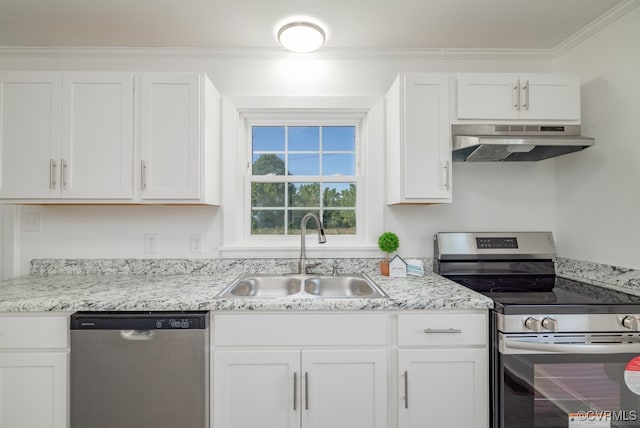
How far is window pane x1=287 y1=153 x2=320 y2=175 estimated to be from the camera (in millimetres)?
2174

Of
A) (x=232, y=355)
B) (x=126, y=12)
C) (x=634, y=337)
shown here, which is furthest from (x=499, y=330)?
(x=126, y=12)

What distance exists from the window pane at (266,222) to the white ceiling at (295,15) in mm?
1131

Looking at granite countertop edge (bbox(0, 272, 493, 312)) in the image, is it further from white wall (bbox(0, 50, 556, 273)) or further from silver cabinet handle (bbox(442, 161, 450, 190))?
silver cabinet handle (bbox(442, 161, 450, 190))

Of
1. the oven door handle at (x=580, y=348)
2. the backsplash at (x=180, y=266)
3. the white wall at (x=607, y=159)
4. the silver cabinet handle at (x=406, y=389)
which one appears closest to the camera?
the oven door handle at (x=580, y=348)

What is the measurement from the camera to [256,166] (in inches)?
85.7

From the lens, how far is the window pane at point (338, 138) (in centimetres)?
219

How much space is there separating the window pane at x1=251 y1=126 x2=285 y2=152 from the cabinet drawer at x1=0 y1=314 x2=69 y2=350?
4.76 ft

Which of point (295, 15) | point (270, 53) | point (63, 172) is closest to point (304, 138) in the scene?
point (270, 53)

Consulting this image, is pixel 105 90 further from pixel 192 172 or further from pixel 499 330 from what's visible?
pixel 499 330

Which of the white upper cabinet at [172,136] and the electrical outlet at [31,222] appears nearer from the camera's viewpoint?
the white upper cabinet at [172,136]

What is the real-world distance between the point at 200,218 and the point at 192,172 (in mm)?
427

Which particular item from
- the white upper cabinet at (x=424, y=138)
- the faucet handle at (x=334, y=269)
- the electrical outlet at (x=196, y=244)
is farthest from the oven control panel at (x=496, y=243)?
the electrical outlet at (x=196, y=244)

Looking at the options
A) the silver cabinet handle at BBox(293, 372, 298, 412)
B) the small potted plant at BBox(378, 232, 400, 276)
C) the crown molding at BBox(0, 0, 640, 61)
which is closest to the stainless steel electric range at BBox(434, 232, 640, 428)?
the small potted plant at BBox(378, 232, 400, 276)

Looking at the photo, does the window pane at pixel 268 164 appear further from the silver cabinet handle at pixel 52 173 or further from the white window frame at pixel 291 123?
the silver cabinet handle at pixel 52 173
